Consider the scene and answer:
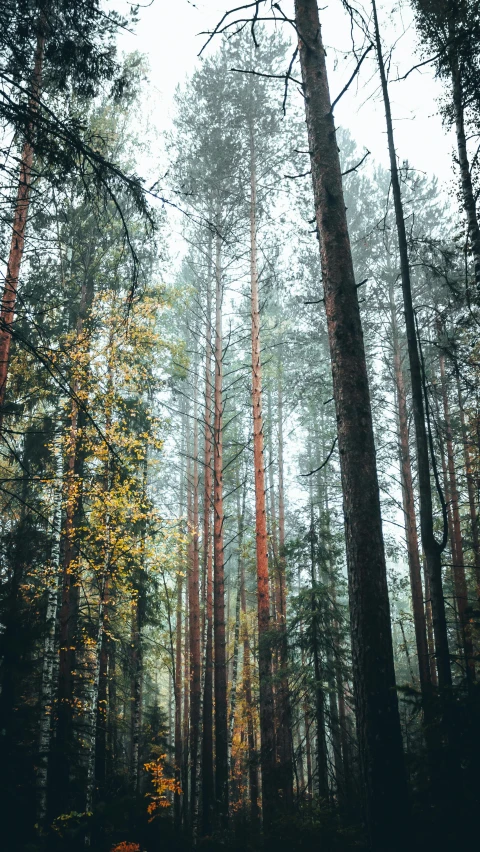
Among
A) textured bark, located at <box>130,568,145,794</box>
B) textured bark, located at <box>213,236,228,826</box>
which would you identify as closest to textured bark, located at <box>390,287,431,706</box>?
textured bark, located at <box>213,236,228,826</box>

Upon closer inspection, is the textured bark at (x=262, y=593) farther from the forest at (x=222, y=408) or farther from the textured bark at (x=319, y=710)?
the textured bark at (x=319, y=710)

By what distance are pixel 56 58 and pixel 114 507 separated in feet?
24.0

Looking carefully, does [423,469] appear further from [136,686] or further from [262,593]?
[136,686]

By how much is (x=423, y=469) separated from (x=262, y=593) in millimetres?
5316

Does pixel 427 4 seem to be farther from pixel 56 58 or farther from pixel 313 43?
pixel 56 58

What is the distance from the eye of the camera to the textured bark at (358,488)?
306 cm

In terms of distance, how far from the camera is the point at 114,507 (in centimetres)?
927

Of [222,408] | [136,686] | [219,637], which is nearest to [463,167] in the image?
[222,408]

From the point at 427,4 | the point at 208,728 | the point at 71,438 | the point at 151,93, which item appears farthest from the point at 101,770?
the point at 151,93

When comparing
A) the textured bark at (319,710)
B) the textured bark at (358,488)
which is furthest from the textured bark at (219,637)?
the textured bark at (358,488)

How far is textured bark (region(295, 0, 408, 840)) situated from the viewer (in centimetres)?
306

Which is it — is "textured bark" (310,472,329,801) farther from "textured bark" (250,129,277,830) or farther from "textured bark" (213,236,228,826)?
"textured bark" (213,236,228,826)

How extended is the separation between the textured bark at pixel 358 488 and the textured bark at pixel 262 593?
5563 mm

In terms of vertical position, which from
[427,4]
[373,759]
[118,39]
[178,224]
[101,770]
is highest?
[178,224]
